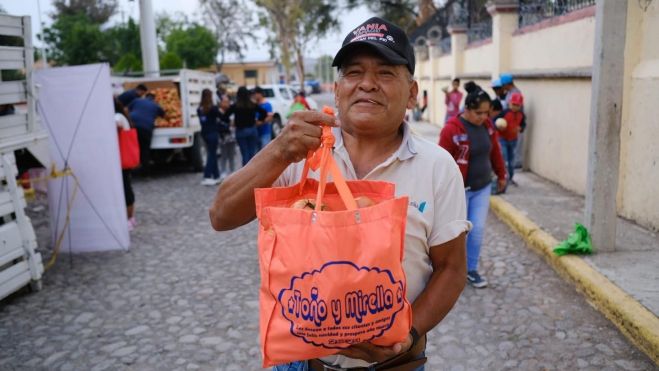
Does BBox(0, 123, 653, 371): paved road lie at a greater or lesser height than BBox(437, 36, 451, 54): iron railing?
lesser

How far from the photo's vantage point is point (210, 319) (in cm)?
443

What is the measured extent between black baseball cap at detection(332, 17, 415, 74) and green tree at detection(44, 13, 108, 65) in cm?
3644

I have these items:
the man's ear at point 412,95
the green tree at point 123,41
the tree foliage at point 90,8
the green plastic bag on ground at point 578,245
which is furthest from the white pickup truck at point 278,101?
the tree foliage at point 90,8

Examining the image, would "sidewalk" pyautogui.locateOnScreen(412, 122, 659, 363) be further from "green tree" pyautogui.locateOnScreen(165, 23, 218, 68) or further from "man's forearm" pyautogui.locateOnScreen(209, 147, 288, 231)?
"green tree" pyautogui.locateOnScreen(165, 23, 218, 68)

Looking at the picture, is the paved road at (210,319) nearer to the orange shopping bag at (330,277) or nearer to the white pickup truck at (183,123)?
the orange shopping bag at (330,277)

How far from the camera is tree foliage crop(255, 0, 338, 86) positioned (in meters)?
34.5

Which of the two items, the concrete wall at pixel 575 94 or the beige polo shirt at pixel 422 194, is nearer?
the beige polo shirt at pixel 422 194

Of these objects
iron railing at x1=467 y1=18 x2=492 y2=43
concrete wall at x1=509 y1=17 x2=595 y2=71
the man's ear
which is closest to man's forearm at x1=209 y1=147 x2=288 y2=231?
the man's ear

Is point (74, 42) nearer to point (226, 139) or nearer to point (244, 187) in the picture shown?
point (226, 139)

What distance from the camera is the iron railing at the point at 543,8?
8207 millimetres

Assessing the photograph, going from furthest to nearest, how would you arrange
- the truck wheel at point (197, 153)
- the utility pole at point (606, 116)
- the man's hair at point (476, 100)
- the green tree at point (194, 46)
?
the green tree at point (194, 46) < the truck wheel at point (197, 153) < the utility pole at point (606, 116) < the man's hair at point (476, 100)

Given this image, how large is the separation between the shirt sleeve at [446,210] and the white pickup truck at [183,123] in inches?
389

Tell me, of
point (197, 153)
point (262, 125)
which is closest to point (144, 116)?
point (197, 153)

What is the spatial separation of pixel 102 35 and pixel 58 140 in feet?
111
